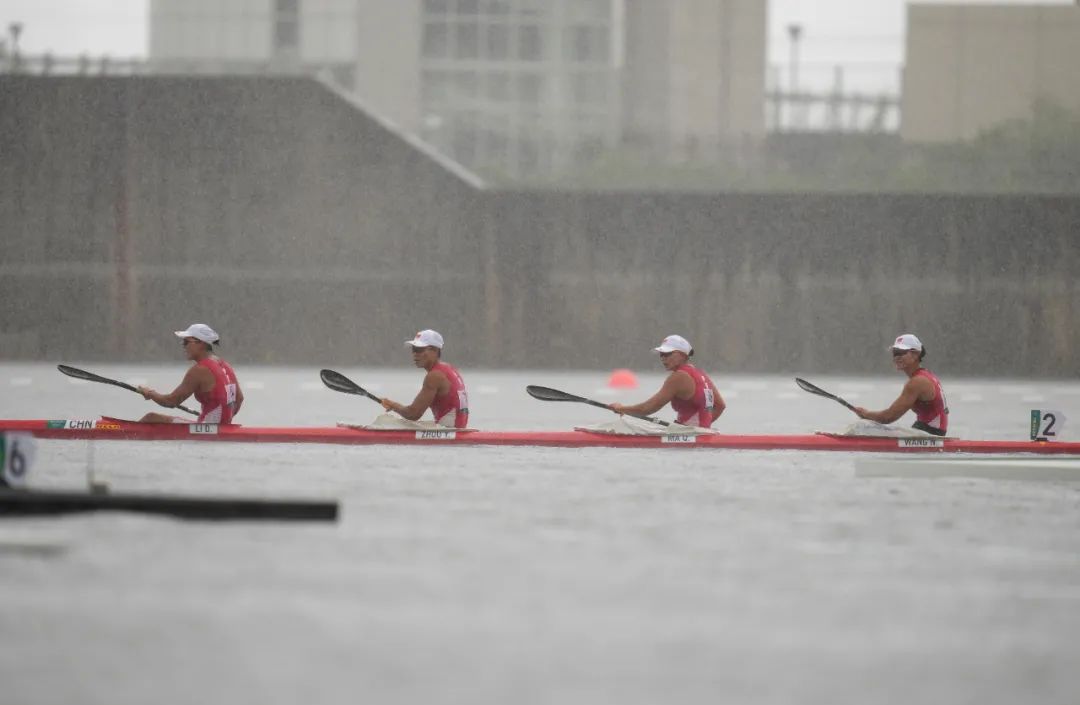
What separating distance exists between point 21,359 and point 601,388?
54.6 ft

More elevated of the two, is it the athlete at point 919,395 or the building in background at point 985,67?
the building in background at point 985,67

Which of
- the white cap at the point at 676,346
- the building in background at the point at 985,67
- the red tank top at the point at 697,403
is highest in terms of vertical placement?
the building in background at the point at 985,67

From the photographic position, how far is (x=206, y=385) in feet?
64.6

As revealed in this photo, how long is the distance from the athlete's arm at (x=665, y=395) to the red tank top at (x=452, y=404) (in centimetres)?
157

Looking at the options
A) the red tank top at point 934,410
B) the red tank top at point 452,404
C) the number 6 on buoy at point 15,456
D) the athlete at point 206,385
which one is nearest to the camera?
the number 6 on buoy at point 15,456

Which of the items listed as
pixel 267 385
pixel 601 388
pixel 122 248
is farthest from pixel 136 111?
pixel 601 388

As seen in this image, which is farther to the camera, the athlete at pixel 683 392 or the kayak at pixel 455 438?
the athlete at pixel 683 392

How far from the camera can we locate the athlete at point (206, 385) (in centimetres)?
1959

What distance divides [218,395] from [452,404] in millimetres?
2440

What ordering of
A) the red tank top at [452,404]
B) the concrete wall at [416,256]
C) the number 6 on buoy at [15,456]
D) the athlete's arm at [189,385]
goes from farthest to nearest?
the concrete wall at [416,256] → the red tank top at [452,404] → the athlete's arm at [189,385] → the number 6 on buoy at [15,456]

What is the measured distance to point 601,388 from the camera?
126ft

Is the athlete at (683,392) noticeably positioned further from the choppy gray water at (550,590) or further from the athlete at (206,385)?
the athlete at (206,385)

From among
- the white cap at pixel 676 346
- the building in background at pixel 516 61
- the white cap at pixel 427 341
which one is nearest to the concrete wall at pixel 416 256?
the building in background at pixel 516 61

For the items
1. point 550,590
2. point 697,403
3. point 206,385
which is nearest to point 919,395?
point 697,403
